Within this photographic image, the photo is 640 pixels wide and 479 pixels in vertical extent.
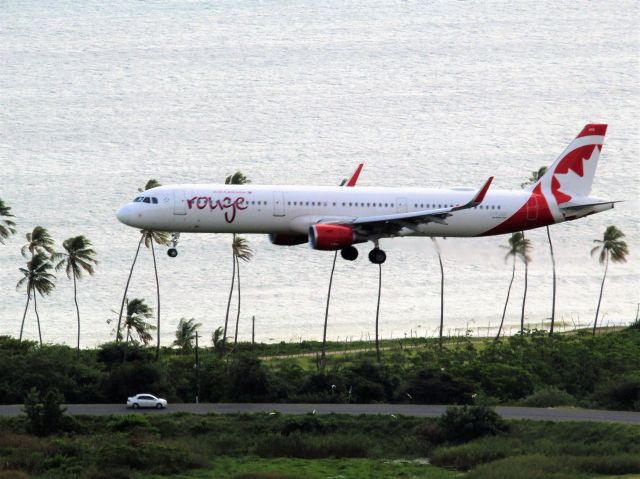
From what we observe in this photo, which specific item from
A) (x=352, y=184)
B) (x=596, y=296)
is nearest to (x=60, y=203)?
(x=596, y=296)

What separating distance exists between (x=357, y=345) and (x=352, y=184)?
6350 cm

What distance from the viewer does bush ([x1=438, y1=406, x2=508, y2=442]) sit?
83562 millimetres

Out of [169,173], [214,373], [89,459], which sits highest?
[169,173]

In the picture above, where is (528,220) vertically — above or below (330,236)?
above

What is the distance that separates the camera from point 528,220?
3526 inches

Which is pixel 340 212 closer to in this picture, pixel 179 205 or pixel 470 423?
pixel 179 205

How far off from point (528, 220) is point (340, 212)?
13.7 m

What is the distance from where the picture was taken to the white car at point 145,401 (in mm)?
93188

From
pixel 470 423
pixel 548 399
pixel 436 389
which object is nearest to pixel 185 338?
pixel 436 389

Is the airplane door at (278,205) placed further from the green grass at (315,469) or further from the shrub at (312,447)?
the green grass at (315,469)

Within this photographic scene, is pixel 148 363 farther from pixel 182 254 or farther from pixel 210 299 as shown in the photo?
pixel 182 254

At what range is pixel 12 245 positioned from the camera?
18788 cm

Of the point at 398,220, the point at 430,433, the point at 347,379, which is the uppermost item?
the point at 398,220

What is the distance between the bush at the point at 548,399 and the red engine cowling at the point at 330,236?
23951 millimetres
